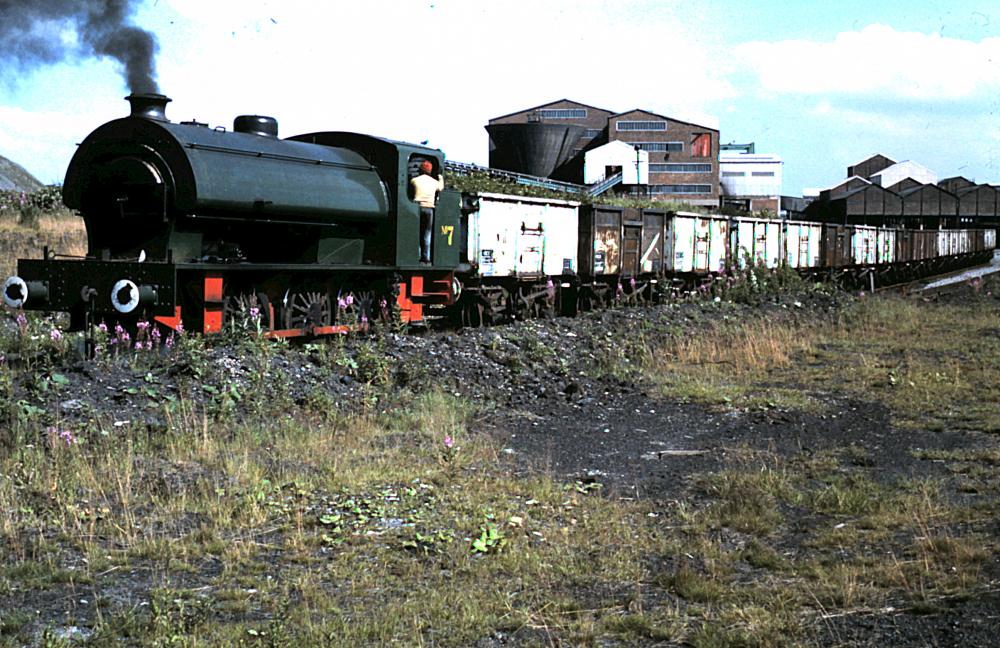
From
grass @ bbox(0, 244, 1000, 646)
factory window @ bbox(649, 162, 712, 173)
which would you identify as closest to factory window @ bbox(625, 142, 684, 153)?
factory window @ bbox(649, 162, 712, 173)

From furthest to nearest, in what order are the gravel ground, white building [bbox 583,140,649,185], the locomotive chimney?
white building [bbox 583,140,649,185] → the locomotive chimney → the gravel ground

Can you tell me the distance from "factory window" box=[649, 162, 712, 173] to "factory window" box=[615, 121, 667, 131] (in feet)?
10.1

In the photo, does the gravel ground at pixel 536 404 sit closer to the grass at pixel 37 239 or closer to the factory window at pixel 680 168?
the grass at pixel 37 239

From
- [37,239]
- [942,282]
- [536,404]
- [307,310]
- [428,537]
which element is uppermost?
[37,239]

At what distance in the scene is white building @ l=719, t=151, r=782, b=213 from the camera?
83250 mm

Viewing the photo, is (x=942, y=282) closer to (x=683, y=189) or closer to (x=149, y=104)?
(x=149, y=104)

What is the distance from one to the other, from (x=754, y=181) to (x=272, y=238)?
246ft

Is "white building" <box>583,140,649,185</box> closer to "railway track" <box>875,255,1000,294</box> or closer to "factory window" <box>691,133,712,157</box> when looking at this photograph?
"factory window" <box>691,133,712,157</box>

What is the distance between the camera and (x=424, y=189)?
14.9 meters

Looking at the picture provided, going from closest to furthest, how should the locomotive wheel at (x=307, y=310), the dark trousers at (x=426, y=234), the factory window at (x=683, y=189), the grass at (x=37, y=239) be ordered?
the locomotive wheel at (x=307, y=310) → the dark trousers at (x=426, y=234) → the grass at (x=37, y=239) → the factory window at (x=683, y=189)

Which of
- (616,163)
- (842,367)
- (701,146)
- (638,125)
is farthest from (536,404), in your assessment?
(638,125)

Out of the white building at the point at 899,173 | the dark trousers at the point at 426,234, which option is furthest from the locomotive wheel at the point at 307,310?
the white building at the point at 899,173

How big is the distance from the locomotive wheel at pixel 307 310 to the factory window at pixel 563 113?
77.6 meters

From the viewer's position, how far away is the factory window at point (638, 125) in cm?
8069
